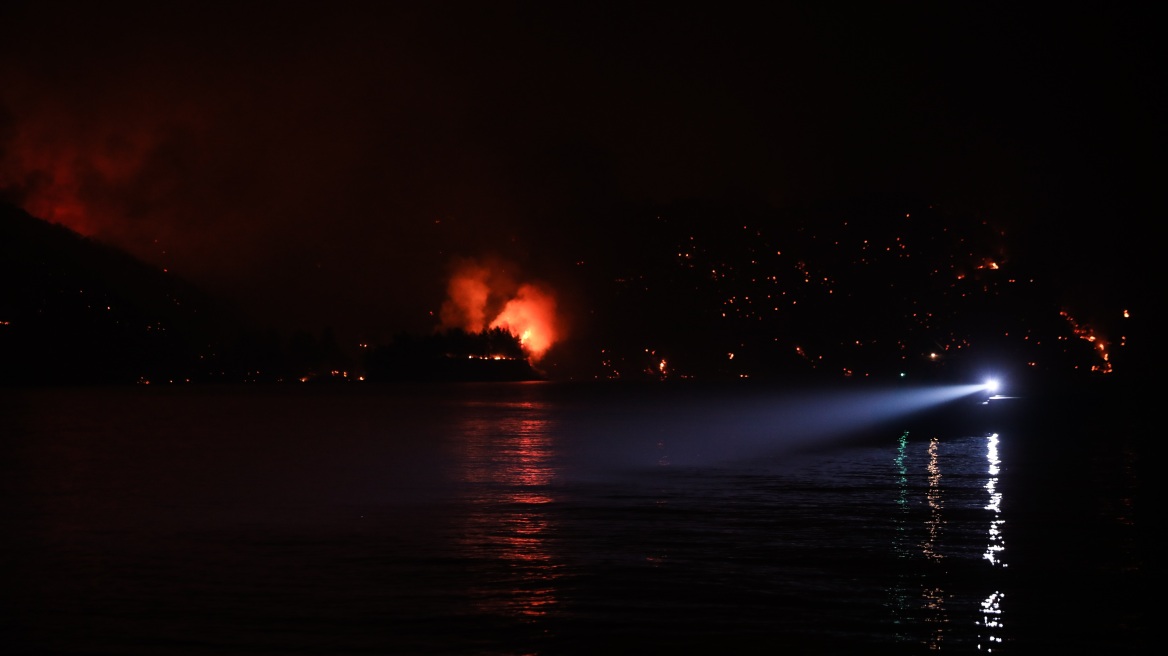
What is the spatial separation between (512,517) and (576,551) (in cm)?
331

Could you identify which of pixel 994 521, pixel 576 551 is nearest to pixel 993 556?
pixel 994 521

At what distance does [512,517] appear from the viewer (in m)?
17.0

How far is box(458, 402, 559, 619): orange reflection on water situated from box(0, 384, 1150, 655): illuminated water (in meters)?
0.07

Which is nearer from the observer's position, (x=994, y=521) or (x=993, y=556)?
(x=993, y=556)

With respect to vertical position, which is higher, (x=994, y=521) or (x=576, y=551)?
(x=994, y=521)

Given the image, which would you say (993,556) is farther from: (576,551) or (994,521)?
(576,551)

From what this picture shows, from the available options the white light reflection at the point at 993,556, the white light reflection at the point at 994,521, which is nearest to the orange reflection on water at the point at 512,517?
the white light reflection at the point at 993,556

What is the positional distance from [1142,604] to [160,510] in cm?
1362

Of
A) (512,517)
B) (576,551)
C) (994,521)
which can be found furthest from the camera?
(512,517)

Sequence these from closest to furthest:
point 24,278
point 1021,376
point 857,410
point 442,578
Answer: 1. point 442,578
2. point 857,410
3. point 1021,376
4. point 24,278

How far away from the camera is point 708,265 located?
137 m

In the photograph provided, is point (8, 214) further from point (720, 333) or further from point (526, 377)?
point (720, 333)

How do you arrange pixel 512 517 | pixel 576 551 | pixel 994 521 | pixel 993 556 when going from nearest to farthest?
pixel 993 556
pixel 576 551
pixel 994 521
pixel 512 517

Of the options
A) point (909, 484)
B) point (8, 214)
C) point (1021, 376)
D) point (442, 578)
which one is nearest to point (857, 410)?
point (909, 484)
